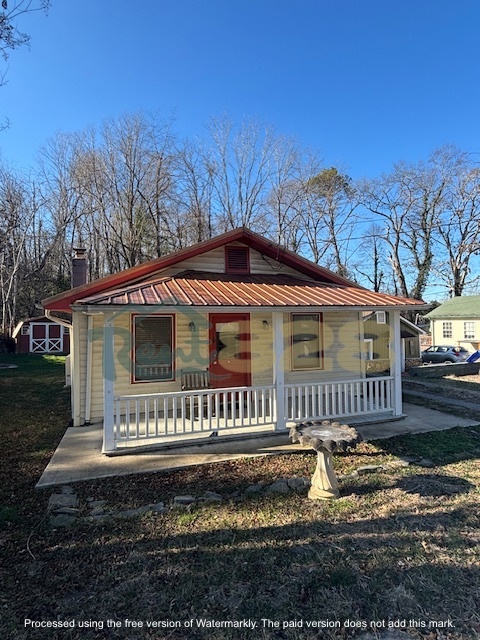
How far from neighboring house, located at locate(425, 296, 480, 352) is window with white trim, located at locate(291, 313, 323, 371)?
20.3m

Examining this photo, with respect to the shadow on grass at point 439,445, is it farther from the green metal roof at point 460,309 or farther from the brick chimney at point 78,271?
the green metal roof at point 460,309

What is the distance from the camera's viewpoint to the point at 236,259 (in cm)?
→ 873

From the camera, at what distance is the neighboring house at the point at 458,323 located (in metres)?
24.5

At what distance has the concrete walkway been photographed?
5.11 metres

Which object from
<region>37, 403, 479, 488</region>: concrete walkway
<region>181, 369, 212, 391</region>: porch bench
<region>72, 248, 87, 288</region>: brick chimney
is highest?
<region>72, 248, 87, 288</region>: brick chimney

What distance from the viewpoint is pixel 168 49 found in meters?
11.3

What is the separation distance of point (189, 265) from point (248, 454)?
4466 mm

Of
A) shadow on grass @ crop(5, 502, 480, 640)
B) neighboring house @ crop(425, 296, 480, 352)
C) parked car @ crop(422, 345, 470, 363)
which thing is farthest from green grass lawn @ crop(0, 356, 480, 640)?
neighboring house @ crop(425, 296, 480, 352)

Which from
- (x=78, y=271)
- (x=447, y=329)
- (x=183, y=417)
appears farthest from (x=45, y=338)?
(x=447, y=329)

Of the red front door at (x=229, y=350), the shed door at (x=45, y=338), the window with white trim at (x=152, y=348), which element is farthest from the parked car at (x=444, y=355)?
the shed door at (x=45, y=338)

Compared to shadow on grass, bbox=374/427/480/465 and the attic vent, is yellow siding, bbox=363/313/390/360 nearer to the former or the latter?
the attic vent

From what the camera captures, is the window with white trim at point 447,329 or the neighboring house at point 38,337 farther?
the window with white trim at point 447,329

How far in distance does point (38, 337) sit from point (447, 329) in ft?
96.0

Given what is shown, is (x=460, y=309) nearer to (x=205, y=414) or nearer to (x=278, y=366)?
(x=278, y=366)
